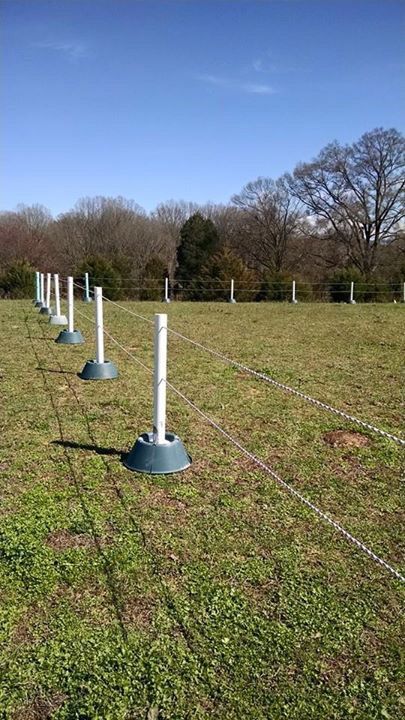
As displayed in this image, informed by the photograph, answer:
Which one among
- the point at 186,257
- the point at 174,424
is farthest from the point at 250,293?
the point at 174,424

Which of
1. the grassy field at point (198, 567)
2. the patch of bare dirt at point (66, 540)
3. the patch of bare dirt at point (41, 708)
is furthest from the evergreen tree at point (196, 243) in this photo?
the patch of bare dirt at point (41, 708)

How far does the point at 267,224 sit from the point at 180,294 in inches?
569

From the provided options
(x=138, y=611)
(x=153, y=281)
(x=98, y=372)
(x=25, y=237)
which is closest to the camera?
(x=138, y=611)

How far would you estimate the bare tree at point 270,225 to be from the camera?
112 feet

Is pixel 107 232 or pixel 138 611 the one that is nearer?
pixel 138 611

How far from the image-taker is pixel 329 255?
32.6 metres

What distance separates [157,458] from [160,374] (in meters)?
0.54

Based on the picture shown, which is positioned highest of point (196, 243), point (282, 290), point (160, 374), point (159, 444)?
point (196, 243)

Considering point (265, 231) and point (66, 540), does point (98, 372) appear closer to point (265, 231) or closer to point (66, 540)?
point (66, 540)

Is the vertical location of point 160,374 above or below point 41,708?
above

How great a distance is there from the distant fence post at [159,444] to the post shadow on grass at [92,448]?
0.25m

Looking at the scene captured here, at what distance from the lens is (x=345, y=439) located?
4.04 meters

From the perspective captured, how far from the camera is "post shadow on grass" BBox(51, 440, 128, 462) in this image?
11.9 ft

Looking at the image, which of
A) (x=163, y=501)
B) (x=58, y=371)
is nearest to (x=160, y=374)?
(x=163, y=501)
